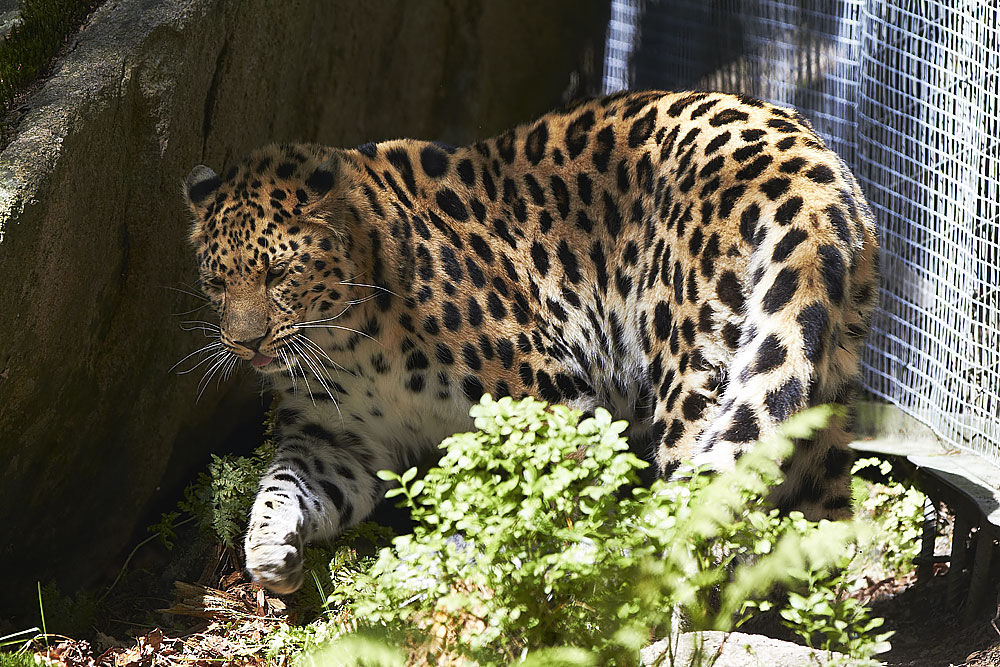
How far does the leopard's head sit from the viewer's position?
15.8 feet

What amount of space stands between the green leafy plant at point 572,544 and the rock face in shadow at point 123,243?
2.21m

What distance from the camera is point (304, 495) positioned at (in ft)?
16.8

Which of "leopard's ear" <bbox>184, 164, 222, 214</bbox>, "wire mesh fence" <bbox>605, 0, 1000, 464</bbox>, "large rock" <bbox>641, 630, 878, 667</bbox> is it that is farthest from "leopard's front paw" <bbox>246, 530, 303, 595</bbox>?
"wire mesh fence" <bbox>605, 0, 1000, 464</bbox>

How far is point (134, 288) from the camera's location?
5312mm

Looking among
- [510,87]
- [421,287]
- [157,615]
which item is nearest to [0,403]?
[157,615]

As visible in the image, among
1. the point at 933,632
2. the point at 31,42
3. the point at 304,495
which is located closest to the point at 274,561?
the point at 304,495

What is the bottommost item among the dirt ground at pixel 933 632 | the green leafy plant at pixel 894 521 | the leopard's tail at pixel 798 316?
the dirt ground at pixel 933 632

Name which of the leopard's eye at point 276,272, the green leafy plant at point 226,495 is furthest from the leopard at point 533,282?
the green leafy plant at point 226,495

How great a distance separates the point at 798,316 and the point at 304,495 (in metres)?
2.45

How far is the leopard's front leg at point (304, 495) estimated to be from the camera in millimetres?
4734

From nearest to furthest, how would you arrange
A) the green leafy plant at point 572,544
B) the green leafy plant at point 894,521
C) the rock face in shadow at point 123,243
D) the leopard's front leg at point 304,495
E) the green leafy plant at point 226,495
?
the green leafy plant at point 572,544
the rock face in shadow at point 123,243
the leopard's front leg at point 304,495
the green leafy plant at point 226,495
the green leafy plant at point 894,521

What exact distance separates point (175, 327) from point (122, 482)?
2.75 ft

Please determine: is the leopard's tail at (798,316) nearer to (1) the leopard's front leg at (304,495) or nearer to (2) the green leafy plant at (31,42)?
(1) the leopard's front leg at (304,495)

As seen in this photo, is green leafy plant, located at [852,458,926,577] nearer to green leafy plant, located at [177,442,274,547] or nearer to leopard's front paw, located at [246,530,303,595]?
leopard's front paw, located at [246,530,303,595]
